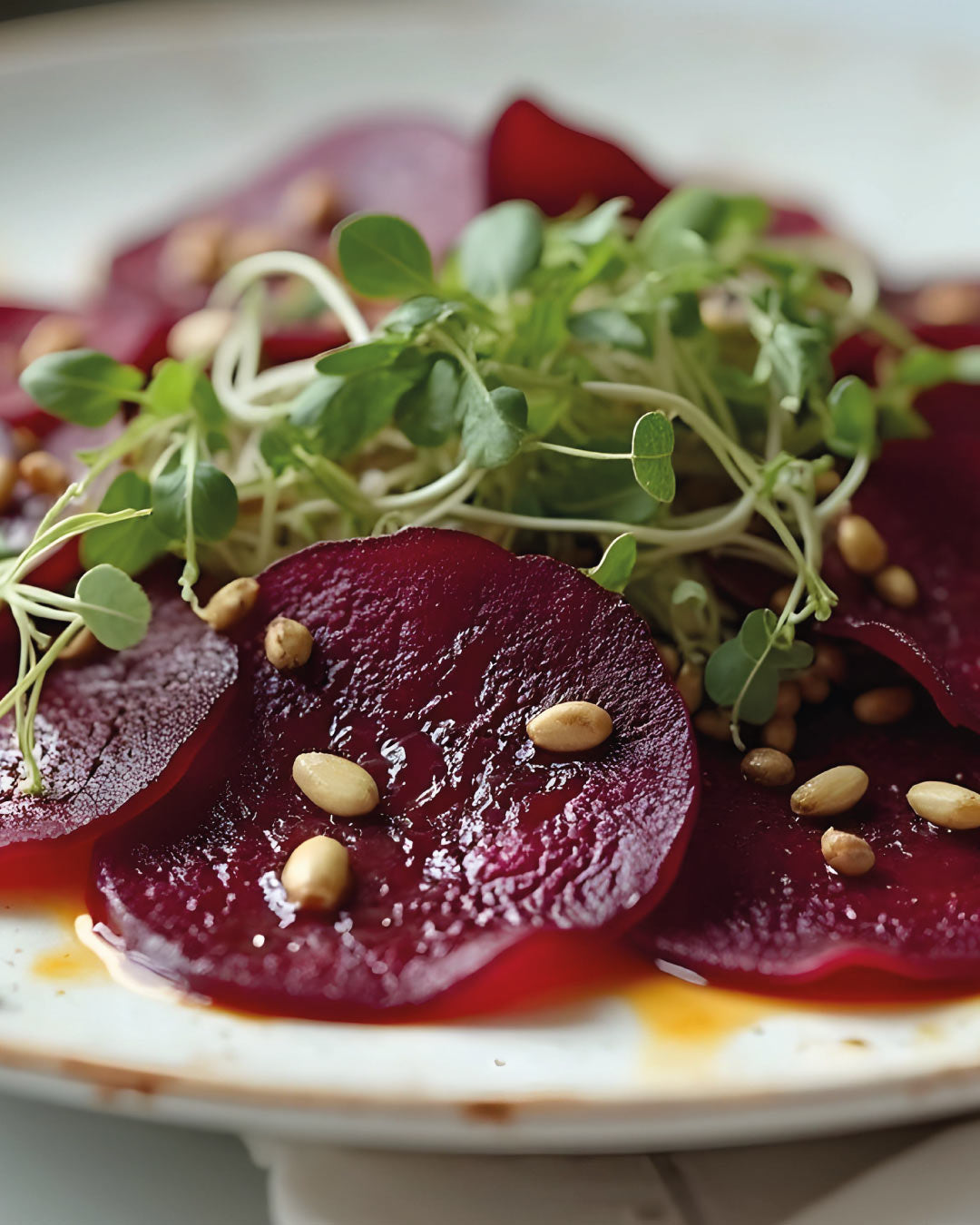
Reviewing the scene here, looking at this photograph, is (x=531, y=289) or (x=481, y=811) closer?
(x=481, y=811)

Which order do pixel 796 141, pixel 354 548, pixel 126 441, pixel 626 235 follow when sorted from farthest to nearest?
pixel 796 141 < pixel 626 235 < pixel 126 441 < pixel 354 548

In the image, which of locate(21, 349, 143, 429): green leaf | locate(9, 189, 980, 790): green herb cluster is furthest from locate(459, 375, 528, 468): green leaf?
locate(21, 349, 143, 429): green leaf

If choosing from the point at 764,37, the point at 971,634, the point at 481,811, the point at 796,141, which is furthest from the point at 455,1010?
the point at 764,37

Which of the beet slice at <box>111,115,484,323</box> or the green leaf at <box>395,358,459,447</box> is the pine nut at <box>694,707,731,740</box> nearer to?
the green leaf at <box>395,358,459,447</box>

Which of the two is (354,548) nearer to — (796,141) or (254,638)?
(254,638)

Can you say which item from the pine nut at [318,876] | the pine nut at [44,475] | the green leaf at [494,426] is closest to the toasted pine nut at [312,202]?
the pine nut at [44,475]

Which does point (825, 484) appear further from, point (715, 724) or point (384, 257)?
point (384, 257)
